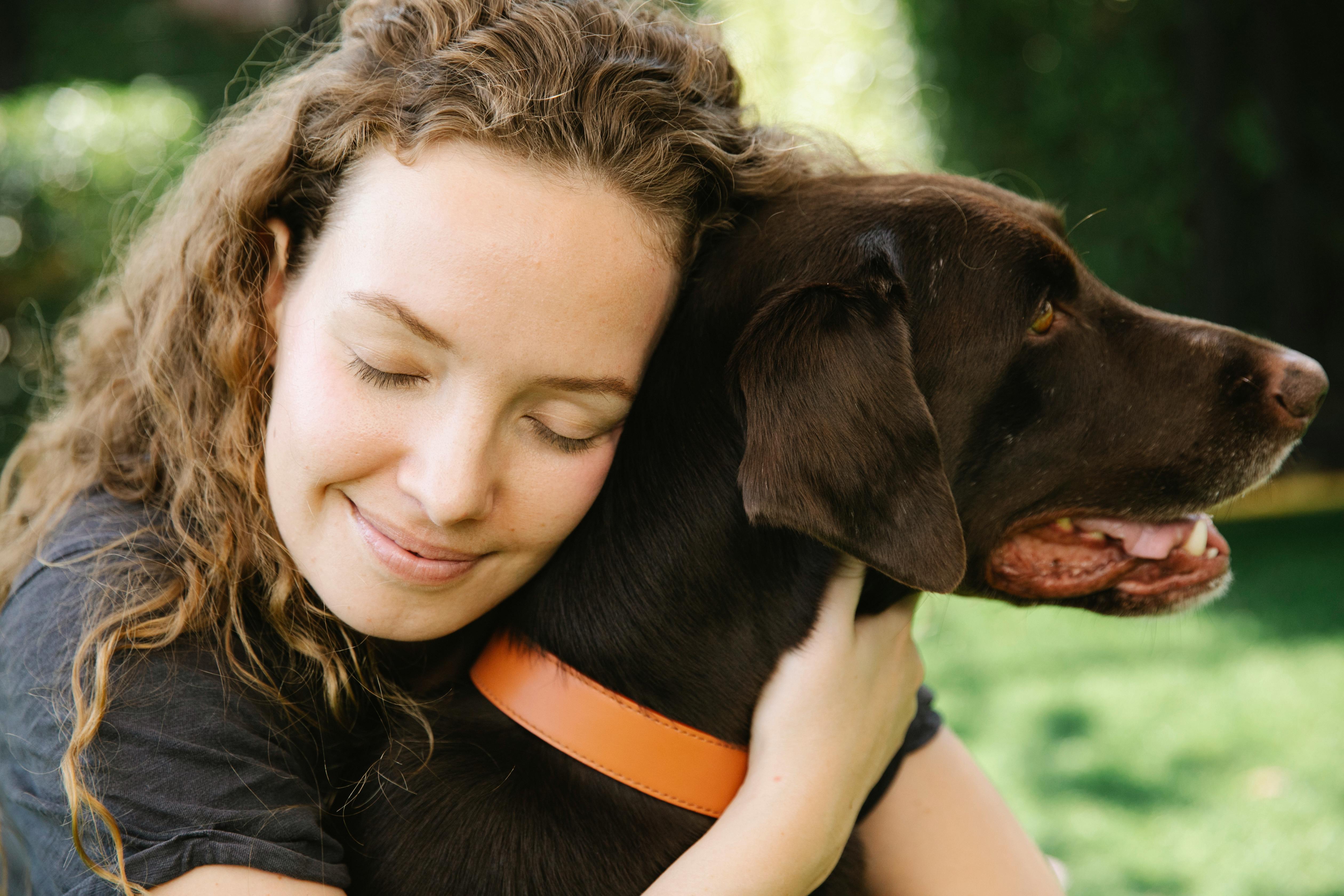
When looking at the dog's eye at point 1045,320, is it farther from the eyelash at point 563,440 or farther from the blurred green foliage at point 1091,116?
the blurred green foliage at point 1091,116

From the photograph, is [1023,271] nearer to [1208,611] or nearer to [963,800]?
[963,800]

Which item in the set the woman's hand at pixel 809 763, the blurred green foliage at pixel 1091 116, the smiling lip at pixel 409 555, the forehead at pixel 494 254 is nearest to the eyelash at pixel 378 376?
the forehead at pixel 494 254

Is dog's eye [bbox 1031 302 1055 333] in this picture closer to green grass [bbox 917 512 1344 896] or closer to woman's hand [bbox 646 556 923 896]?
woman's hand [bbox 646 556 923 896]

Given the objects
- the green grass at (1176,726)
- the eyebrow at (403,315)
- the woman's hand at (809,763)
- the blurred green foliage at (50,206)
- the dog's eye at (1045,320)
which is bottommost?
the green grass at (1176,726)

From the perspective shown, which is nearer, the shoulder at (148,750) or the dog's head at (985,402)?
the shoulder at (148,750)

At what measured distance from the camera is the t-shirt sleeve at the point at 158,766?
1478 millimetres

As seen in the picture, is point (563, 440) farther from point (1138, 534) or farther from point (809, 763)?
point (1138, 534)

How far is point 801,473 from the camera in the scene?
155cm

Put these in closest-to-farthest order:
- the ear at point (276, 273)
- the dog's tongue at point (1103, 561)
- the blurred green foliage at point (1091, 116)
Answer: the ear at point (276, 273) < the dog's tongue at point (1103, 561) < the blurred green foliage at point (1091, 116)

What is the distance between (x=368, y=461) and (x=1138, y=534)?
4.55 feet

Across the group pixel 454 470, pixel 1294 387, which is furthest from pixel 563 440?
pixel 1294 387

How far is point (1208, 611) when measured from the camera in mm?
4797

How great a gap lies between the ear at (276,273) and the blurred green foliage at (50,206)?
4419 mm

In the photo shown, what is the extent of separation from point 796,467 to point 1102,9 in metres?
5.75
